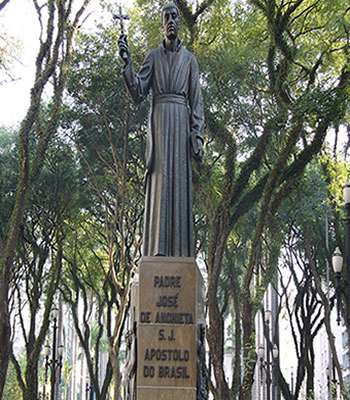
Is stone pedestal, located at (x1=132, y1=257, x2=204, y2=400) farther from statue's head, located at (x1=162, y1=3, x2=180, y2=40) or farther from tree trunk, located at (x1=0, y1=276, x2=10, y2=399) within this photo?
tree trunk, located at (x1=0, y1=276, x2=10, y2=399)

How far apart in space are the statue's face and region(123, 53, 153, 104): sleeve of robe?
39 cm

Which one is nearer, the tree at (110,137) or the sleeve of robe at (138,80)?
the sleeve of robe at (138,80)

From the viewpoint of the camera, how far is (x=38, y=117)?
20.5 m

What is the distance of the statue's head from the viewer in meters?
10.6

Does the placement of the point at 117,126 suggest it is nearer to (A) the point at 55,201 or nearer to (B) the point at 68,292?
(A) the point at 55,201

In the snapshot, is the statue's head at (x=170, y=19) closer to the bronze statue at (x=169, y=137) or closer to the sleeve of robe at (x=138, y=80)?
the bronze statue at (x=169, y=137)

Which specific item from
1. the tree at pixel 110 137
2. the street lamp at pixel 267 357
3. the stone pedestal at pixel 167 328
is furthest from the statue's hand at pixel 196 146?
the street lamp at pixel 267 357

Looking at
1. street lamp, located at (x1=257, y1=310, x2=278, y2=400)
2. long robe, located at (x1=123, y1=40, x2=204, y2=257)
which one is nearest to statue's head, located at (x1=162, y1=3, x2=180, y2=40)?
long robe, located at (x1=123, y1=40, x2=204, y2=257)

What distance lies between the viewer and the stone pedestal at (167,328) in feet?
30.3

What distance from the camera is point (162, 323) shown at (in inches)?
372

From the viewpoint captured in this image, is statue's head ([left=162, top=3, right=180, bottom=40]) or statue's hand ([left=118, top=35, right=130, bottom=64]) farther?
statue's head ([left=162, top=3, right=180, bottom=40])

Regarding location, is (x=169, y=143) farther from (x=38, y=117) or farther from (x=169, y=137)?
(x=38, y=117)

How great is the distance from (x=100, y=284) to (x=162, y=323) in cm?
2971

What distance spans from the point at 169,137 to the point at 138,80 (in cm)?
83
